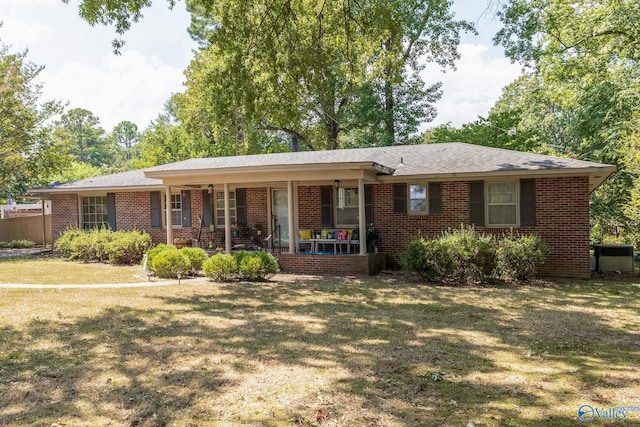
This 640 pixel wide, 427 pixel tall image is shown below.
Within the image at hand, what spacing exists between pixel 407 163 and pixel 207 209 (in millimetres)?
7395

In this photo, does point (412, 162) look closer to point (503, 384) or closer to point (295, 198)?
point (295, 198)

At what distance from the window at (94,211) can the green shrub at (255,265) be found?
30.3 ft

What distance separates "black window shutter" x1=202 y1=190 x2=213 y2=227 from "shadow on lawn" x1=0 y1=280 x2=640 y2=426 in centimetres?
717

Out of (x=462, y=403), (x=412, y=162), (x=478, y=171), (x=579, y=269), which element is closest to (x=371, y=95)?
(x=412, y=162)

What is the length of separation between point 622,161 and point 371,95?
13027 millimetres

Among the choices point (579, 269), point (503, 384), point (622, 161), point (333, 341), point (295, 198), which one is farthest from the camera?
point (622, 161)

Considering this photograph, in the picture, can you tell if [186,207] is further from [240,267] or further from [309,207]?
[240,267]

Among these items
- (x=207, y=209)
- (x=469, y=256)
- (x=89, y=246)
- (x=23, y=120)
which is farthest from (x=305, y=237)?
(x=23, y=120)

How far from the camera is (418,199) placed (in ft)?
43.9

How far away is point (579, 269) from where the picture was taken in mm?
11750

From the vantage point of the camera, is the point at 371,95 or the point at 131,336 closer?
the point at 131,336

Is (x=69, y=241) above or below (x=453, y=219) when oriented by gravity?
below

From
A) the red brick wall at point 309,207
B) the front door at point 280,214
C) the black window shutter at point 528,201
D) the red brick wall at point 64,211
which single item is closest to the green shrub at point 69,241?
the red brick wall at point 64,211

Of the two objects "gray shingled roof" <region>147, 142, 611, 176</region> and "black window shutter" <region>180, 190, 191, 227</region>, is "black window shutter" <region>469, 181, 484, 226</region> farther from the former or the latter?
"black window shutter" <region>180, 190, 191, 227</region>
